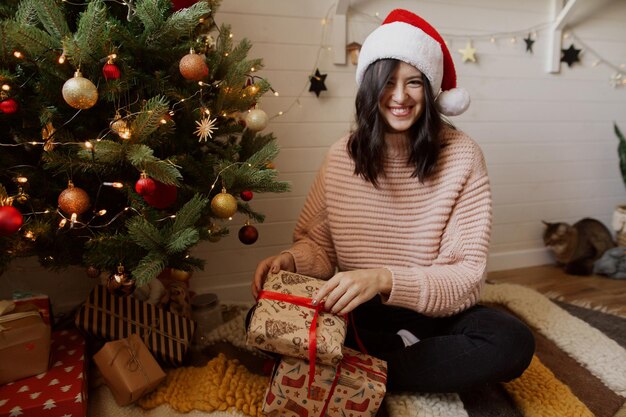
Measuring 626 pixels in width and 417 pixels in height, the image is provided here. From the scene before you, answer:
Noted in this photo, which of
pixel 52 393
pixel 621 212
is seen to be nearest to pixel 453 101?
pixel 52 393

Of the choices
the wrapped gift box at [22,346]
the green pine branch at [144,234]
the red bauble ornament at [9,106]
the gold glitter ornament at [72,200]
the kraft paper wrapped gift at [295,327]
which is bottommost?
the wrapped gift box at [22,346]

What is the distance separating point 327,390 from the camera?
2.96 feet

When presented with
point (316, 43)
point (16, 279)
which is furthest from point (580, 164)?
point (16, 279)

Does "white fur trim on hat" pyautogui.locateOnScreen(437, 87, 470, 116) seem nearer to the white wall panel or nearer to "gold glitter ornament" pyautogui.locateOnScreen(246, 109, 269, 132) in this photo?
"gold glitter ornament" pyautogui.locateOnScreen(246, 109, 269, 132)

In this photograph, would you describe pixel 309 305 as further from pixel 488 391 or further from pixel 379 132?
pixel 488 391

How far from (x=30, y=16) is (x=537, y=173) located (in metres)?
2.08

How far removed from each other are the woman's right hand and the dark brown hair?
1.01 feet

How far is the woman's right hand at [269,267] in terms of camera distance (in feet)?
3.51

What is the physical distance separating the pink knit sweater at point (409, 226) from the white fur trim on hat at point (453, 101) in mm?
64

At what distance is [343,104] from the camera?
1745 mm

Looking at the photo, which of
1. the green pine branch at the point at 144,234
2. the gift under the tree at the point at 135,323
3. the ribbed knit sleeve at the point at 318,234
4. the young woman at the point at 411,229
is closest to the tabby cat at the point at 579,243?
the young woman at the point at 411,229

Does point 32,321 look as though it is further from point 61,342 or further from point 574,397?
point 574,397

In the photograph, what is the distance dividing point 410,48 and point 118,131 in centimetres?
68

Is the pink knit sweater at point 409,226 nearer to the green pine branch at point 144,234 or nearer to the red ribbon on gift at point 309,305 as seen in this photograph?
the red ribbon on gift at point 309,305
